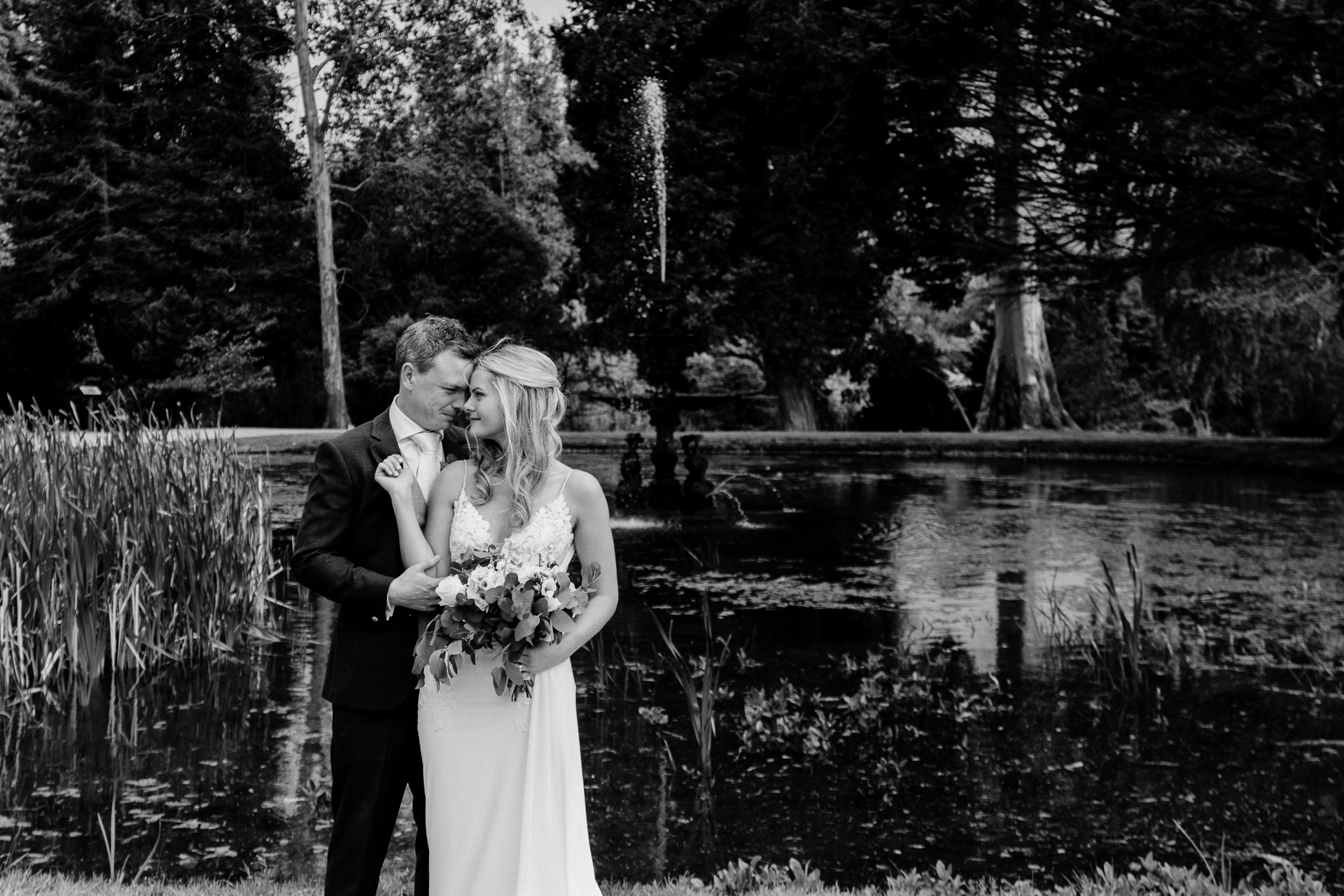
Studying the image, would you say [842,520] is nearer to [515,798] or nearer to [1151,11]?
[1151,11]

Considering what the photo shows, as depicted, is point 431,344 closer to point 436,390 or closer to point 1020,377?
point 436,390

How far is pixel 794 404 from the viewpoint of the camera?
31.7m

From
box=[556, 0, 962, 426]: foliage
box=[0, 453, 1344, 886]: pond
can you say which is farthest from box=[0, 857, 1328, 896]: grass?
box=[556, 0, 962, 426]: foliage

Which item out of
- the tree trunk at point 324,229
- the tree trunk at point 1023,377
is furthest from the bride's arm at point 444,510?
the tree trunk at point 324,229

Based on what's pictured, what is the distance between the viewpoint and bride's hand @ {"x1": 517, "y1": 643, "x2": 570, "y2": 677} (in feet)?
10.9

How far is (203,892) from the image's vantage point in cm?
417

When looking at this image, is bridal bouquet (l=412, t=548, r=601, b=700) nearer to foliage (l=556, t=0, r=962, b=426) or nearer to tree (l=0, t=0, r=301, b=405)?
foliage (l=556, t=0, r=962, b=426)

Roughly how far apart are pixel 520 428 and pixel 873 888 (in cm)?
212

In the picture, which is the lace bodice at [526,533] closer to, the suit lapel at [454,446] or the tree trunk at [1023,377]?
the suit lapel at [454,446]

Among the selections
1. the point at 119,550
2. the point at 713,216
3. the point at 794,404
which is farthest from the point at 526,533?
the point at 794,404

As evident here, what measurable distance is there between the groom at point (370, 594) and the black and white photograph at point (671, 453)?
15mm

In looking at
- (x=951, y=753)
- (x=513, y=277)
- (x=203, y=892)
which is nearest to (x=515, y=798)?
(x=203, y=892)

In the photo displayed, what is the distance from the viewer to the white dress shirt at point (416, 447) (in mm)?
3625

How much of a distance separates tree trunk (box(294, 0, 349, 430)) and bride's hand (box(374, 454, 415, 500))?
27.8 metres
